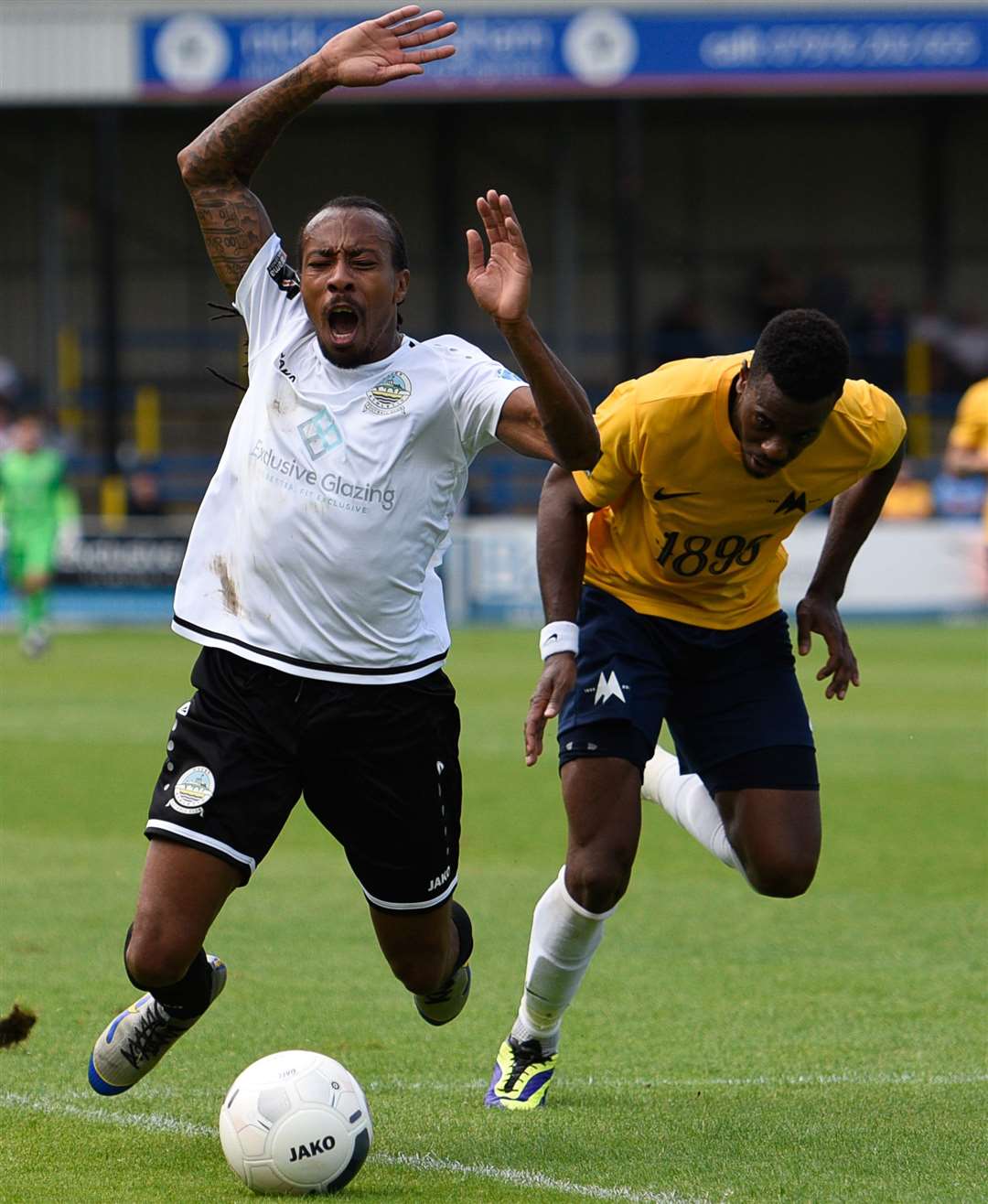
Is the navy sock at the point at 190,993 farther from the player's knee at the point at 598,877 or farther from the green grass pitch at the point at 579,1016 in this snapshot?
the player's knee at the point at 598,877

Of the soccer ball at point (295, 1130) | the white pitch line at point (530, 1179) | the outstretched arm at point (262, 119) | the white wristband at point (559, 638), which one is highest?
the outstretched arm at point (262, 119)

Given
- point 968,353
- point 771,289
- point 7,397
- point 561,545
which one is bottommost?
point 7,397

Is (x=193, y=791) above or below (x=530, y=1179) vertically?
above

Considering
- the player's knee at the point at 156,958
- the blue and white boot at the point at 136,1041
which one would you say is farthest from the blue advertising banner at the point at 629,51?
the player's knee at the point at 156,958

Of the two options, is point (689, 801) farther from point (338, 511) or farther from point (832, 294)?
point (832, 294)

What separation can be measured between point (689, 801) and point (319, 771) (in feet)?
5.95

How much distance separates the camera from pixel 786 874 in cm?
567

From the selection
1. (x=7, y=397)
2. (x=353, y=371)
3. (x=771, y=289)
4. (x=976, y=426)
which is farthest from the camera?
(x=771, y=289)

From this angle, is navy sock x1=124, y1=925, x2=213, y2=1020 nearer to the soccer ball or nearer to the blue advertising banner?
the soccer ball

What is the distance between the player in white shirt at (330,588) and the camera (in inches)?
189

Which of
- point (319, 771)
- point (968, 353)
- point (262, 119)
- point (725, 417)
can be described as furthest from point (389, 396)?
point (968, 353)

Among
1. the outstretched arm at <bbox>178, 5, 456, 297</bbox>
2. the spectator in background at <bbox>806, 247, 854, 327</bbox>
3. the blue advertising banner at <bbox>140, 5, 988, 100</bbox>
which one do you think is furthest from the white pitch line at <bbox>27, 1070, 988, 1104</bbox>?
the spectator in background at <bbox>806, 247, 854, 327</bbox>

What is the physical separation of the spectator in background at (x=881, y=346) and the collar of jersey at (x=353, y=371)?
26.3m

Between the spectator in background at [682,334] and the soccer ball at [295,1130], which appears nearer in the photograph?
the soccer ball at [295,1130]
